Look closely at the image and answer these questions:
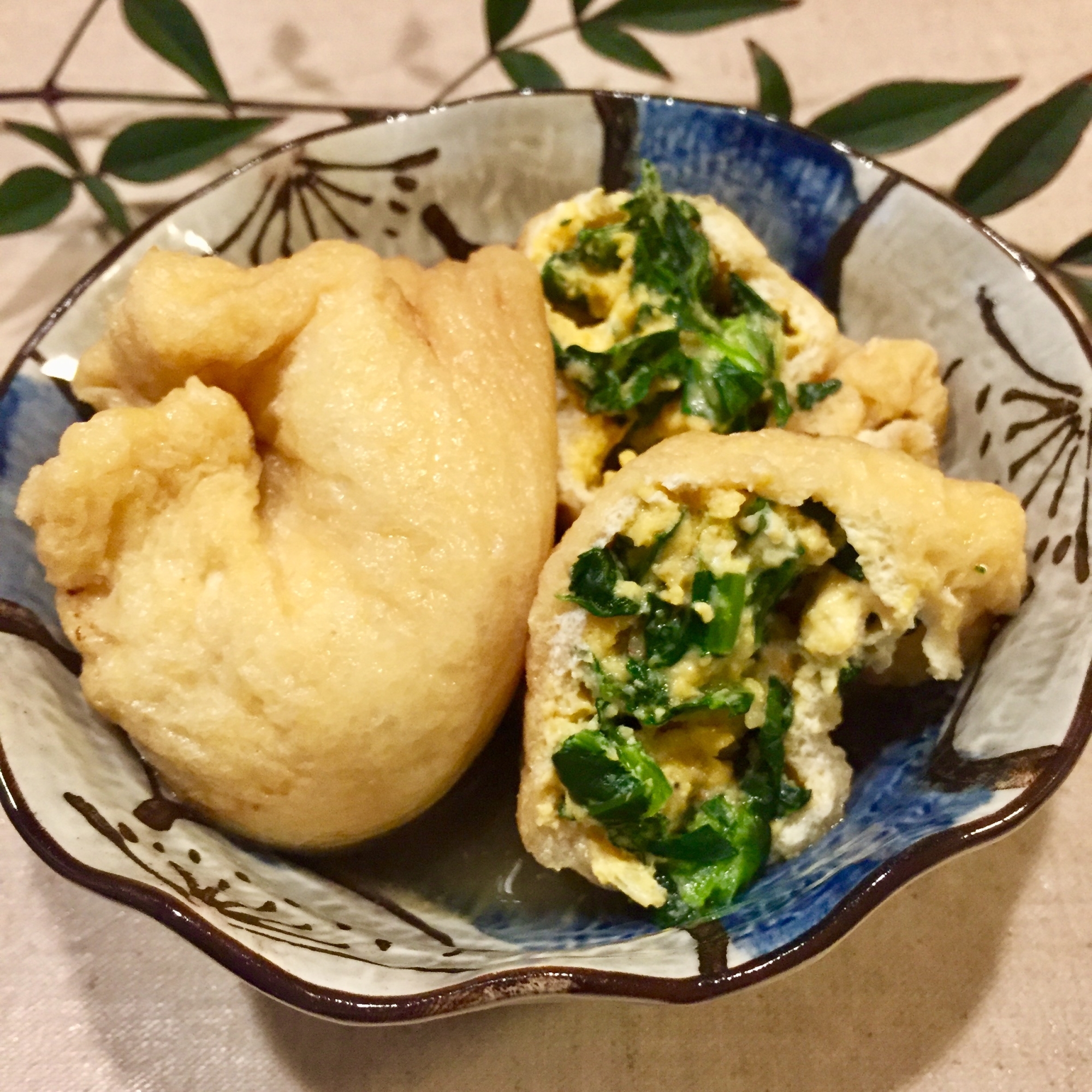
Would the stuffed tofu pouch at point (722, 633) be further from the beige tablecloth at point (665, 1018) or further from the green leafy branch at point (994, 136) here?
the green leafy branch at point (994, 136)

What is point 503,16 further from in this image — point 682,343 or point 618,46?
point 682,343

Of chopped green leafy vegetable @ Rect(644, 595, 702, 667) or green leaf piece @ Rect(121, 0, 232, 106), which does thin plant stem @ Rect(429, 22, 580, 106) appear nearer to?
green leaf piece @ Rect(121, 0, 232, 106)

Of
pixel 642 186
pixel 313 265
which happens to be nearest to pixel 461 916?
pixel 313 265

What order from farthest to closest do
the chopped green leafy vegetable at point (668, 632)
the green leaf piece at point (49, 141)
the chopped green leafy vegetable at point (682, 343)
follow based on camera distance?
the green leaf piece at point (49, 141)
the chopped green leafy vegetable at point (682, 343)
the chopped green leafy vegetable at point (668, 632)

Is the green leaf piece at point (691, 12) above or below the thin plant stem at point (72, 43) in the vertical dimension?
below

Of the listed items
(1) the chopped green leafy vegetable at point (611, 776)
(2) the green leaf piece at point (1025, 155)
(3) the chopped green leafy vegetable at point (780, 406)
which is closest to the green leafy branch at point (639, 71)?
(2) the green leaf piece at point (1025, 155)
